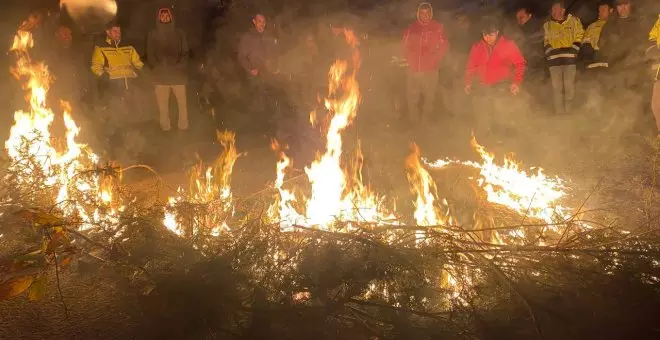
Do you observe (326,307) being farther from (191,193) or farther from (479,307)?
(191,193)

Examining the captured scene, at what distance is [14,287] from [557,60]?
9.47 metres

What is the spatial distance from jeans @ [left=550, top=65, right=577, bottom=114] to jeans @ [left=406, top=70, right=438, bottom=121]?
8.25ft

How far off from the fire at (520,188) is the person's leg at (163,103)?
19.8ft

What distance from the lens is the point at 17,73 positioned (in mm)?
8016

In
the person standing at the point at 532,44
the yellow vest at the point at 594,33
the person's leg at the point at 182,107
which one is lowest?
the person's leg at the point at 182,107

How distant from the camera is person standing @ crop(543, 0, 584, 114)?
26.9ft

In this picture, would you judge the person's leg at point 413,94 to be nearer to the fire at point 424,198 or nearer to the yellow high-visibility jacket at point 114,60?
the fire at point 424,198

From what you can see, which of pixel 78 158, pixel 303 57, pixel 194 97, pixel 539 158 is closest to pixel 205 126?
pixel 194 97

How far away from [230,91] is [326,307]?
781 centimetres

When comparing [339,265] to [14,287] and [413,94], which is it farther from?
[413,94]

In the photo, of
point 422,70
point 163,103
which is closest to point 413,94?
point 422,70

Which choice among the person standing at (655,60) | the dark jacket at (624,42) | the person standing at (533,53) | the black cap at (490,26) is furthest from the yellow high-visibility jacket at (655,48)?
the black cap at (490,26)

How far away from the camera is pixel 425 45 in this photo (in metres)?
8.06

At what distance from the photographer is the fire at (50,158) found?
5004mm
